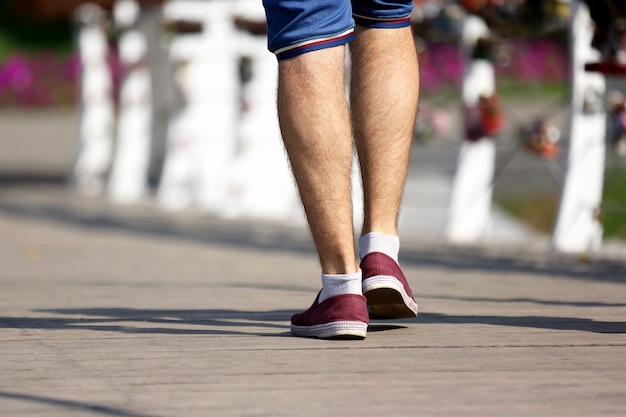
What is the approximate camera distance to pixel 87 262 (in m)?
4.83

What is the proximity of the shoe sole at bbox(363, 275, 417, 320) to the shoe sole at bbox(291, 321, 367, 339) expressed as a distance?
133mm

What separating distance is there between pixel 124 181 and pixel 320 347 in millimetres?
7479

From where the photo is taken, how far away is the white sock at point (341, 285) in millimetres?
2684

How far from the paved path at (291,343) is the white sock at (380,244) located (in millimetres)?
159

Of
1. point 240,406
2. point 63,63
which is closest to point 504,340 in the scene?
point 240,406

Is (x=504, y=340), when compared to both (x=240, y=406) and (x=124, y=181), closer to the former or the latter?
(x=240, y=406)

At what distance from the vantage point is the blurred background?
5863 mm

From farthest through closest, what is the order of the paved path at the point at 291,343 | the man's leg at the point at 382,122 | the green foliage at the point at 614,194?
1. the green foliage at the point at 614,194
2. the man's leg at the point at 382,122
3. the paved path at the point at 291,343

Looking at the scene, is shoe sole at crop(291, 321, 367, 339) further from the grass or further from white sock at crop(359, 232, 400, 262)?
the grass

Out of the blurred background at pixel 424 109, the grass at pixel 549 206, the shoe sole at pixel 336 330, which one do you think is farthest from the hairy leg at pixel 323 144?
the grass at pixel 549 206

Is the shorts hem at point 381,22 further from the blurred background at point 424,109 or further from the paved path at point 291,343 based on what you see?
the blurred background at point 424,109

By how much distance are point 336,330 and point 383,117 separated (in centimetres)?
51

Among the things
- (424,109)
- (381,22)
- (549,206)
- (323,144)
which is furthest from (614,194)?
(323,144)

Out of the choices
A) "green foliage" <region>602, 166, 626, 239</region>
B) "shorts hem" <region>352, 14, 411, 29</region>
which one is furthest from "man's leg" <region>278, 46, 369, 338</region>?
"green foliage" <region>602, 166, 626, 239</region>
